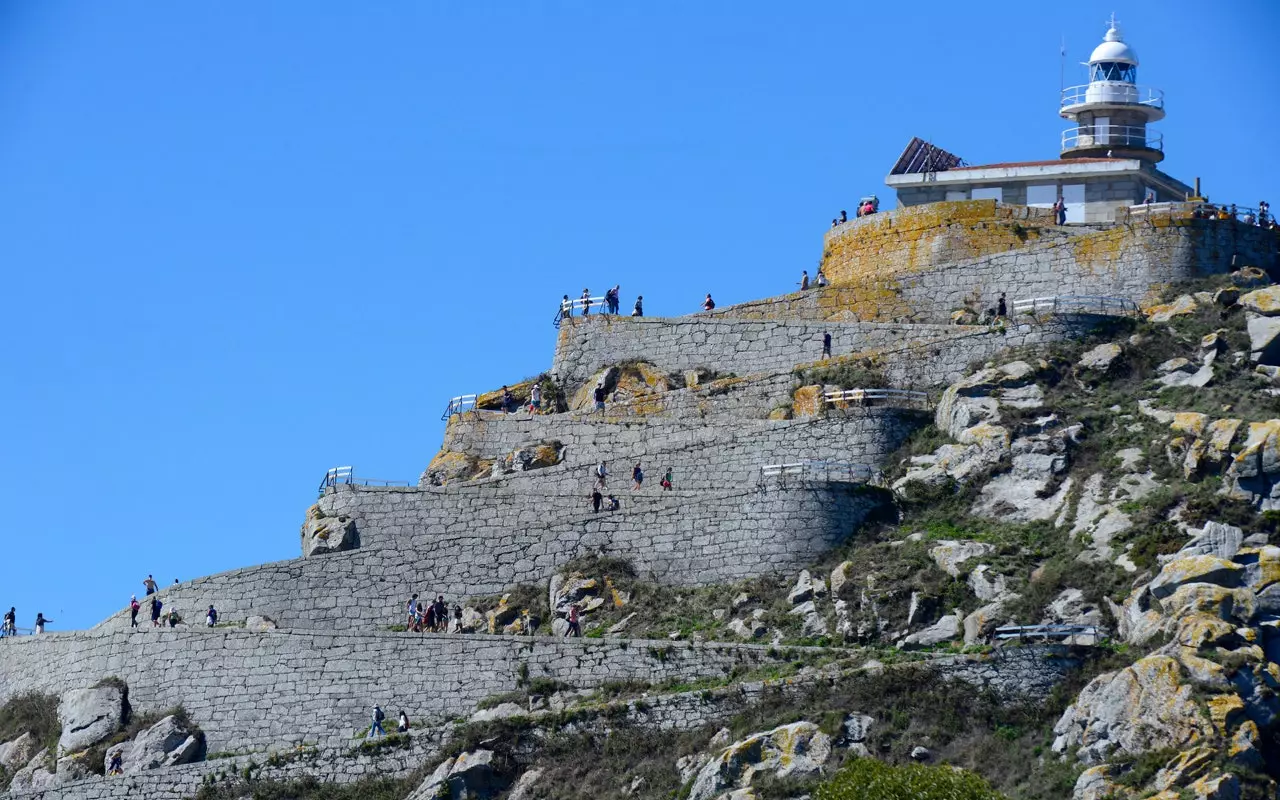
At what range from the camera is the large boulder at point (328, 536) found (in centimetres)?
6856

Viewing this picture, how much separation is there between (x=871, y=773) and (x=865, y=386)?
1726cm

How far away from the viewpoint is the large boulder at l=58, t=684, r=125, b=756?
65.6m

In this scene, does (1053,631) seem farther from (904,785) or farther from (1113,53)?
(1113,53)

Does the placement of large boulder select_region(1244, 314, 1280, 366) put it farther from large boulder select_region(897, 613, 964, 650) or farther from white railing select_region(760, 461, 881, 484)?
large boulder select_region(897, 613, 964, 650)

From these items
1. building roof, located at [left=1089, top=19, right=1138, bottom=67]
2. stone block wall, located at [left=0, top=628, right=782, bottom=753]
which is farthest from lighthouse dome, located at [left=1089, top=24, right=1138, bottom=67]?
stone block wall, located at [left=0, top=628, right=782, bottom=753]

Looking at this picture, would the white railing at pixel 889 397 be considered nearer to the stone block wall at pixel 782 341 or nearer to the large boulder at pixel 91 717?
the stone block wall at pixel 782 341

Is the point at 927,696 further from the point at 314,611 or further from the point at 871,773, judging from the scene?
the point at 314,611

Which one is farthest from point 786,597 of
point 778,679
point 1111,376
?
point 1111,376

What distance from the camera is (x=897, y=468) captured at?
221ft

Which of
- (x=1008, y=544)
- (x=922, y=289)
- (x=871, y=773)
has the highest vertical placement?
(x=922, y=289)

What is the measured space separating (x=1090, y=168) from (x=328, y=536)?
19.9 m

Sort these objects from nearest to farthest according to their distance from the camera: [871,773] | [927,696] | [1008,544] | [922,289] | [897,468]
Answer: [871,773] → [927,696] → [1008,544] → [897,468] → [922,289]

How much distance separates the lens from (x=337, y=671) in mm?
64375

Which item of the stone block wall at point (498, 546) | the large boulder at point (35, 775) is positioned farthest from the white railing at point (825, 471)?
the large boulder at point (35, 775)
